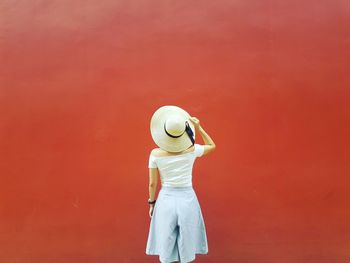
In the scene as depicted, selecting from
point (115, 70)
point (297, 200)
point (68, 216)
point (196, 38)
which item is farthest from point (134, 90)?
point (297, 200)

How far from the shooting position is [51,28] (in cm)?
325

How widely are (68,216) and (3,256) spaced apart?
0.69m

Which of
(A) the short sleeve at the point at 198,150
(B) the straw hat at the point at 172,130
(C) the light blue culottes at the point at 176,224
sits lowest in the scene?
(C) the light blue culottes at the point at 176,224

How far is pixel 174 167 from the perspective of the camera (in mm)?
2602

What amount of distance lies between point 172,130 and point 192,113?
27.3 inches

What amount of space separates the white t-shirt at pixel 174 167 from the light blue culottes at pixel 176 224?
0.05 meters

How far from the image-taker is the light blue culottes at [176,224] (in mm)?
2580

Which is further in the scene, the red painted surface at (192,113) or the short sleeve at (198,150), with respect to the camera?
the red painted surface at (192,113)

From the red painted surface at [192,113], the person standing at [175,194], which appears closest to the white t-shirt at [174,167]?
the person standing at [175,194]

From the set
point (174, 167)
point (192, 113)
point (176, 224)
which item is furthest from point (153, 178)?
point (192, 113)

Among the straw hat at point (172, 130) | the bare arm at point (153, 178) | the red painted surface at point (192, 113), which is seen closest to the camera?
the straw hat at point (172, 130)

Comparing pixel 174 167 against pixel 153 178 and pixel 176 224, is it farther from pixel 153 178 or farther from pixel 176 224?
pixel 176 224

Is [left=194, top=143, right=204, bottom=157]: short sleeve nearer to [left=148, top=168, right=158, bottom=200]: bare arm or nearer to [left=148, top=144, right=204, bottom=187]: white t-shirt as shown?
[left=148, top=144, right=204, bottom=187]: white t-shirt

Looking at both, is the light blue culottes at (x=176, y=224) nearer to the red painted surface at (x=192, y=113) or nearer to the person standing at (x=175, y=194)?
the person standing at (x=175, y=194)
